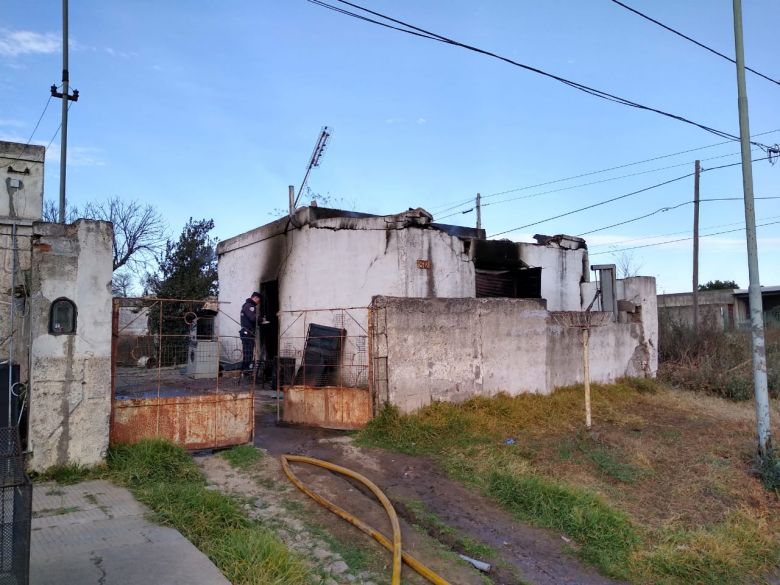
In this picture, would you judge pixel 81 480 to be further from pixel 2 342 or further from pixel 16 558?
pixel 16 558

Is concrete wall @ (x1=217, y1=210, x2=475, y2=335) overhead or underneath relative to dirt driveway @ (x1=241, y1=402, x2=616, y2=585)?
overhead

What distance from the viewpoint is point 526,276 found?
1463 centimetres

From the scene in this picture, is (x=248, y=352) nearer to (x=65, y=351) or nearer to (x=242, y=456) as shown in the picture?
(x=242, y=456)

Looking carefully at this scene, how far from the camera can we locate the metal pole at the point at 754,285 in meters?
8.02

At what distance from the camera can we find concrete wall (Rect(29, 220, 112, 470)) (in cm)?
614

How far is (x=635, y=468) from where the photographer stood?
7.71 meters

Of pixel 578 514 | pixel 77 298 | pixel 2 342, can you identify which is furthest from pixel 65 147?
pixel 578 514

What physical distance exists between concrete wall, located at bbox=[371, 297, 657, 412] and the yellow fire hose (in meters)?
2.08

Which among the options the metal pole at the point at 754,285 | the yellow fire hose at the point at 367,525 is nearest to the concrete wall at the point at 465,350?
the yellow fire hose at the point at 367,525

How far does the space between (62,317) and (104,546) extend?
2.88 m

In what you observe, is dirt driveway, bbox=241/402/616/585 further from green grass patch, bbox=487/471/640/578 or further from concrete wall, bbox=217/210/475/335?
concrete wall, bbox=217/210/475/335

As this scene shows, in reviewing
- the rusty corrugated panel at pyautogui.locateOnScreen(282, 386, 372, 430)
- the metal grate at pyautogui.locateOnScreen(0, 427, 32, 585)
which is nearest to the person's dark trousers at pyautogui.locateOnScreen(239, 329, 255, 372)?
the rusty corrugated panel at pyautogui.locateOnScreen(282, 386, 372, 430)

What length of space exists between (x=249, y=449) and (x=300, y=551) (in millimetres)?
2949

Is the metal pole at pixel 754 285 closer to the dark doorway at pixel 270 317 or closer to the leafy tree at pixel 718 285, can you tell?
the dark doorway at pixel 270 317
